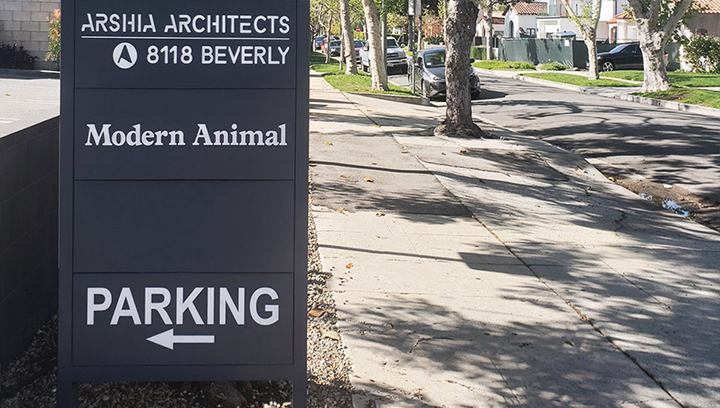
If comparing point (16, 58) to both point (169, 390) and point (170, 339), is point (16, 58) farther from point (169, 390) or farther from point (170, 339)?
point (170, 339)

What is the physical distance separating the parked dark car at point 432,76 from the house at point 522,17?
58.7 meters

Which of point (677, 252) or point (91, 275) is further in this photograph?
point (677, 252)

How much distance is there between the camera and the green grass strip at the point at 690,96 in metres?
23.6

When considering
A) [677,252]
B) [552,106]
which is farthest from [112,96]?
[552,106]

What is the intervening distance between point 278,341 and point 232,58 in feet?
4.25

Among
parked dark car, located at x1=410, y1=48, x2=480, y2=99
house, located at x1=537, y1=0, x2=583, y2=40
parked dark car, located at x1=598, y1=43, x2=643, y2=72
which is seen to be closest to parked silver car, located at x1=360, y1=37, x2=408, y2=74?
parked dark car, located at x1=410, y1=48, x2=480, y2=99

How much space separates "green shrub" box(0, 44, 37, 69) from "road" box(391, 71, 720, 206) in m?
14.5

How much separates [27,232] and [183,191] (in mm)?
1625

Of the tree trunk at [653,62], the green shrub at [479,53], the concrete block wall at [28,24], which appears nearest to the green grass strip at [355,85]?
the tree trunk at [653,62]

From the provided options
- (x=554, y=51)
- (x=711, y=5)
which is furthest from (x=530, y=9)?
(x=711, y=5)

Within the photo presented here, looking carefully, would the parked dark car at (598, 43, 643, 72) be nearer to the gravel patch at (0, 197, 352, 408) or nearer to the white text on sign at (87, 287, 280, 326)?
the gravel patch at (0, 197, 352, 408)

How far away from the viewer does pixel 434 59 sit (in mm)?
27344

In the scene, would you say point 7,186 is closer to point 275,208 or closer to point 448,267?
point 275,208

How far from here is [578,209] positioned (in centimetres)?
1013
